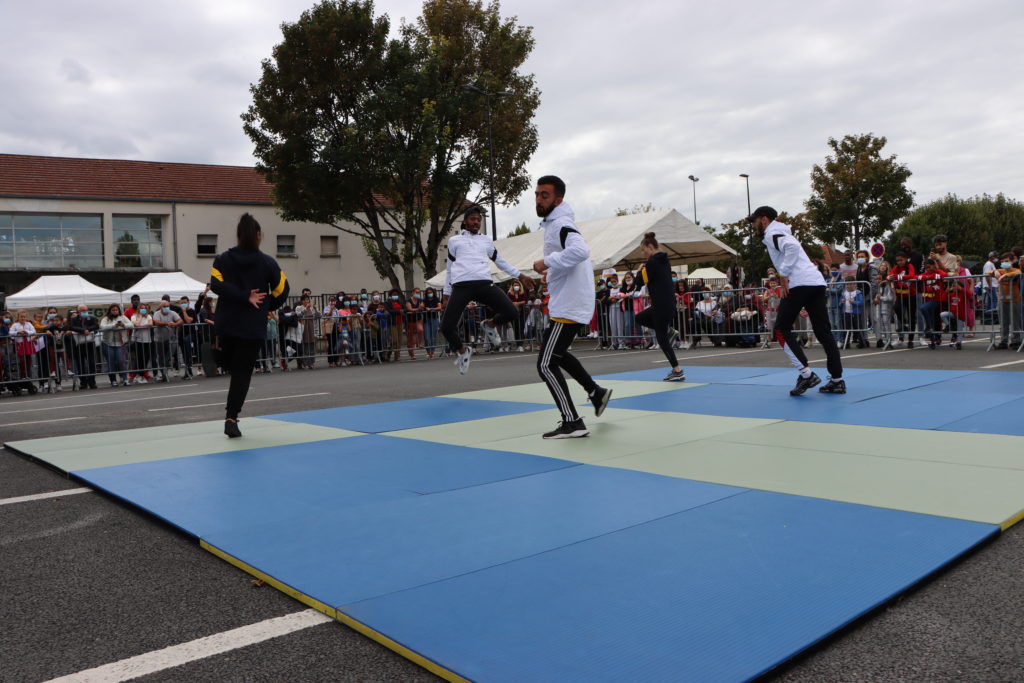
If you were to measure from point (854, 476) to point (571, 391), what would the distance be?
491cm

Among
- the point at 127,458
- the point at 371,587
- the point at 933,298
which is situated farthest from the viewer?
the point at 933,298

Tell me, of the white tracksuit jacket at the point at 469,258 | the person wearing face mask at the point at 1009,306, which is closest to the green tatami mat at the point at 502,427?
the white tracksuit jacket at the point at 469,258

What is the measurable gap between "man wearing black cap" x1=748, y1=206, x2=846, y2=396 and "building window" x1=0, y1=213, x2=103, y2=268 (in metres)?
38.7

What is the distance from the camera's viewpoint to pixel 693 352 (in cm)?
1631

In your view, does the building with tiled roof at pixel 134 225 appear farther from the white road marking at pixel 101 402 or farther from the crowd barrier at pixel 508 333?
the white road marking at pixel 101 402

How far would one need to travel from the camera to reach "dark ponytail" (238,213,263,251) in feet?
21.9

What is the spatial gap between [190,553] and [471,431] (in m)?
3.32

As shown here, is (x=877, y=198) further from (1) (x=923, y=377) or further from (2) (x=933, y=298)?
(1) (x=923, y=377)

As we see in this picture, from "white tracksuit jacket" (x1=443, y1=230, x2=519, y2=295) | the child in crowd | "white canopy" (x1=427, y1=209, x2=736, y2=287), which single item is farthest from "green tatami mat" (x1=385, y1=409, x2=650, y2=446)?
"white canopy" (x1=427, y1=209, x2=736, y2=287)

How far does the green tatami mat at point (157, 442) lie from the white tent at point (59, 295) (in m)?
19.9

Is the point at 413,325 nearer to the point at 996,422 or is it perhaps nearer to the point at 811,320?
the point at 811,320

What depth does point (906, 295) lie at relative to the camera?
14266 millimetres

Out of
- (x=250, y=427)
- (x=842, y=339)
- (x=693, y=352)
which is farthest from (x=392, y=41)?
(x=250, y=427)

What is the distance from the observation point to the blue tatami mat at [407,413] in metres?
7.44
